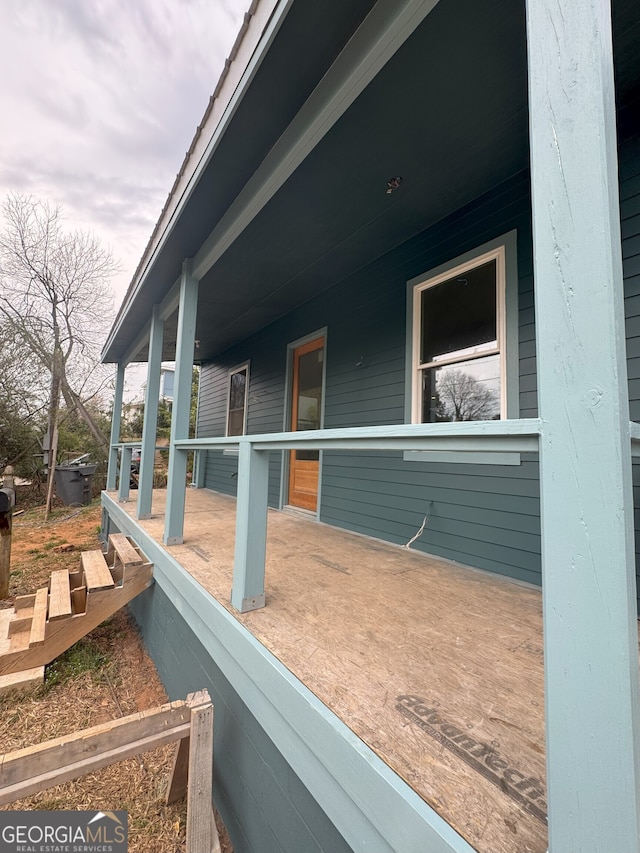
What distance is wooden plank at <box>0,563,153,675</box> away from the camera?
2.36 meters

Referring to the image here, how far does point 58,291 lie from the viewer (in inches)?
445

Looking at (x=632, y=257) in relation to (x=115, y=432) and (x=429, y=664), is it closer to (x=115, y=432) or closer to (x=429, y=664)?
(x=429, y=664)

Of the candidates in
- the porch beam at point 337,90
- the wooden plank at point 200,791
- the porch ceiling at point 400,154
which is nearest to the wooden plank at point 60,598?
the wooden plank at point 200,791

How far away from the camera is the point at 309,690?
1171mm

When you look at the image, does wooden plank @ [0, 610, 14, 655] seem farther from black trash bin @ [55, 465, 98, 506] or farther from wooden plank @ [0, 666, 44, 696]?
black trash bin @ [55, 465, 98, 506]

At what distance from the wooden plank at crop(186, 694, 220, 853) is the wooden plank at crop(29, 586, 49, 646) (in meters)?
1.50

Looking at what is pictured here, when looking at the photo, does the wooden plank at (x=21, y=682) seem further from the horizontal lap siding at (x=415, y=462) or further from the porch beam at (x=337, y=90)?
the porch beam at (x=337, y=90)

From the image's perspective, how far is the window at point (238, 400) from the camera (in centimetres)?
623

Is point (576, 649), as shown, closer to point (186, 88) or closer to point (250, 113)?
point (250, 113)

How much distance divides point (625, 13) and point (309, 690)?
9.58ft

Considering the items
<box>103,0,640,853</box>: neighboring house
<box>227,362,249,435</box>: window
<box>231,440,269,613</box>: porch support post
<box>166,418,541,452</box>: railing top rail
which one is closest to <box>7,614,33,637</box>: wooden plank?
<box>103,0,640,853</box>: neighboring house

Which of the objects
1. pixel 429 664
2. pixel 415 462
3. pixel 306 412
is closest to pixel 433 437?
pixel 429 664

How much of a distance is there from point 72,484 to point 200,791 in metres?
8.98

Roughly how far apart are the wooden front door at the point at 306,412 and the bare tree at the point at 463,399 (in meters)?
1.77
